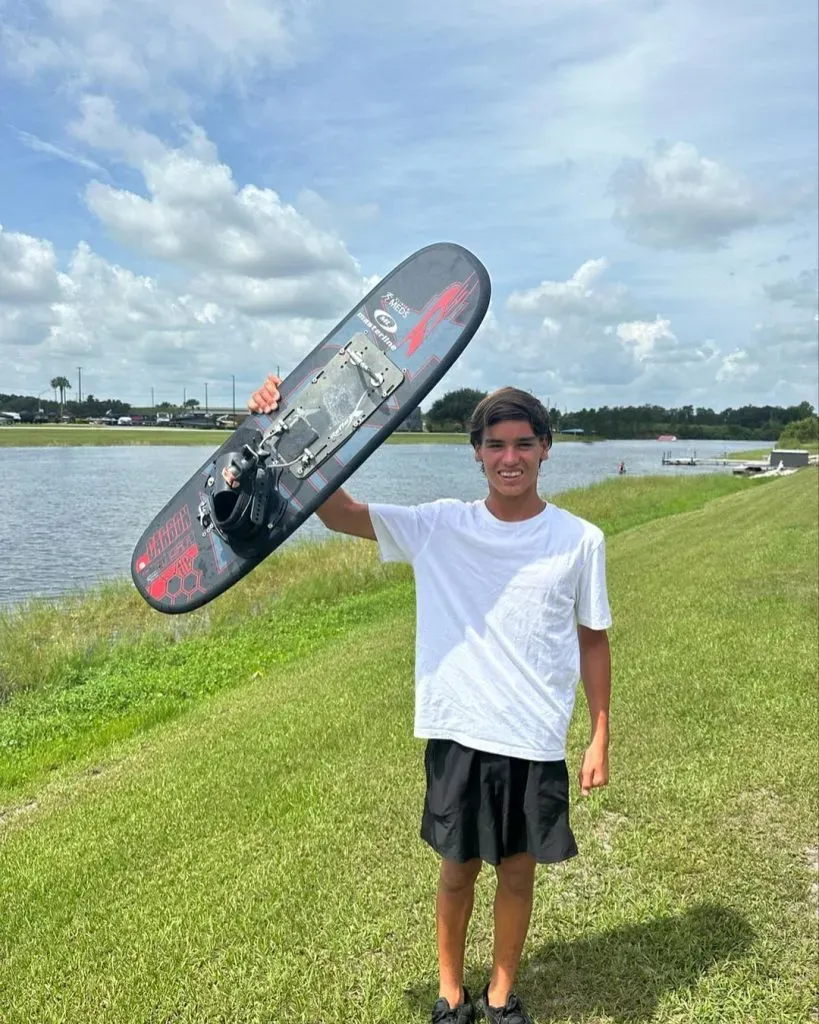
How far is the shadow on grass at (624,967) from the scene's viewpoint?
265cm

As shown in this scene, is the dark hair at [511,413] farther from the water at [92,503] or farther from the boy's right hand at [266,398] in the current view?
the water at [92,503]

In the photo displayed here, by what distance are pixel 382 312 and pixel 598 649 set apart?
1.81 m

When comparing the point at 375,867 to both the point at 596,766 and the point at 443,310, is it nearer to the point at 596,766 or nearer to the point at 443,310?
the point at 596,766

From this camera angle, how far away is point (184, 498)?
3.78 meters

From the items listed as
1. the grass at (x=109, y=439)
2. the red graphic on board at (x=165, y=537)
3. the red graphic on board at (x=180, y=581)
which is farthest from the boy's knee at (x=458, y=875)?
the grass at (x=109, y=439)

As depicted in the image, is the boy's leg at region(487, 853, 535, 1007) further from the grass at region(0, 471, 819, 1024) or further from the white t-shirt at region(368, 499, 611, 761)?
the white t-shirt at region(368, 499, 611, 761)

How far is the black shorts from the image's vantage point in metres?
2.30

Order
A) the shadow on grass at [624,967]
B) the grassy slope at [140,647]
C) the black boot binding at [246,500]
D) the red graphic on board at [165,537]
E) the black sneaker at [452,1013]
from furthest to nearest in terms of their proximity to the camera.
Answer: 1. the grassy slope at [140,647]
2. the red graphic on board at [165,537]
3. the black boot binding at [246,500]
4. the shadow on grass at [624,967]
5. the black sneaker at [452,1013]

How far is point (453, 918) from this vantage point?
2484 millimetres

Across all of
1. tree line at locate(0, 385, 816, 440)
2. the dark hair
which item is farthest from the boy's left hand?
tree line at locate(0, 385, 816, 440)

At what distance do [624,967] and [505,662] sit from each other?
136cm

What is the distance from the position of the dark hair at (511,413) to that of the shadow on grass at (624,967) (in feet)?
6.15

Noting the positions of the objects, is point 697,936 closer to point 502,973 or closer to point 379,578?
point 502,973

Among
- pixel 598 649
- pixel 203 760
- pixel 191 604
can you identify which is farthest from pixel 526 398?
pixel 203 760
